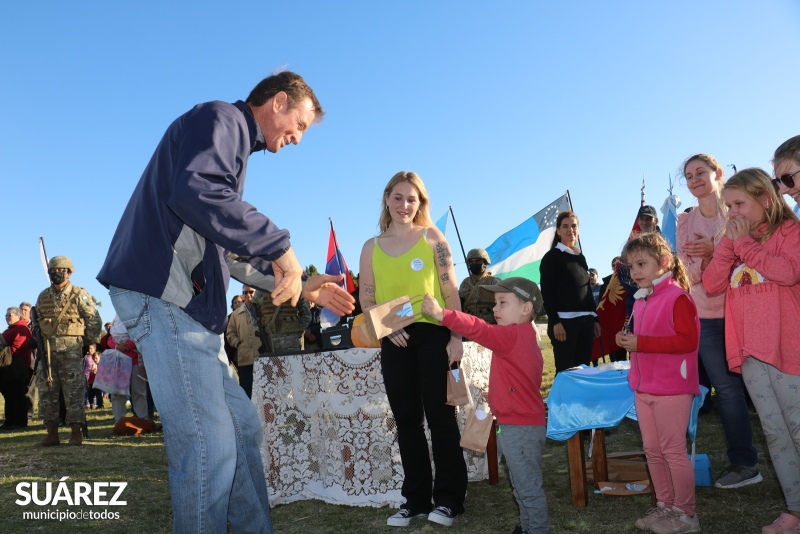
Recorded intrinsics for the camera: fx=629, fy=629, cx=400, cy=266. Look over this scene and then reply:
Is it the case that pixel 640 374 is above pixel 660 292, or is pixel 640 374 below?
below

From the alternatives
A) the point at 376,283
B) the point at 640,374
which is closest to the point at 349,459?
the point at 376,283

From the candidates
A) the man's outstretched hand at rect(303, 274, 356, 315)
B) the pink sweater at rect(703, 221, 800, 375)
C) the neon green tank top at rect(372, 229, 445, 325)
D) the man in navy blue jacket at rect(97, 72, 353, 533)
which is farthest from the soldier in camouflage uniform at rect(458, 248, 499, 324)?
the man in navy blue jacket at rect(97, 72, 353, 533)

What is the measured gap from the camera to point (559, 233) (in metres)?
6.24

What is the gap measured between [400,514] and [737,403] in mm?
2375

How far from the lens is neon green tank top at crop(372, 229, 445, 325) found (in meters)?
3.96

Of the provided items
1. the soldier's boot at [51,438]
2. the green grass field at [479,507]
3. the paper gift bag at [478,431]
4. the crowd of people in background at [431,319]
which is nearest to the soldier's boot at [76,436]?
the soldier's boot at [51,438]

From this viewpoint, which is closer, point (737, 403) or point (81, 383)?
point (737, 403)

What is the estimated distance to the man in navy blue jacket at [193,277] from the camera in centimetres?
227

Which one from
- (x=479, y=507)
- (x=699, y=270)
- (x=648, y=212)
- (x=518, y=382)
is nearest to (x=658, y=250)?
(x=699, y=270)

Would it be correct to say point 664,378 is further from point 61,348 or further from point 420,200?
point 61,348

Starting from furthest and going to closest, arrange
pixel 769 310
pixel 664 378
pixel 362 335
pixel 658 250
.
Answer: pixel 362 335 < pixel 658 250 < pixel 664 378 < pixel 769 310

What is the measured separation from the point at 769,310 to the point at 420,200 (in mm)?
2143

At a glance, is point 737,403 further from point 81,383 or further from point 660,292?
point 81,383

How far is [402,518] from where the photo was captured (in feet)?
12.5
